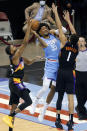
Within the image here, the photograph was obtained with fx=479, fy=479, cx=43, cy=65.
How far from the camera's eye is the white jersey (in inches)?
425

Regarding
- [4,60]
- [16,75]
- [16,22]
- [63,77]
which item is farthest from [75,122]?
[16,22]

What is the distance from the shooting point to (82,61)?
10820 millimetres

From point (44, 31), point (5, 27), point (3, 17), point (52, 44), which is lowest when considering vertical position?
point (5, 27)

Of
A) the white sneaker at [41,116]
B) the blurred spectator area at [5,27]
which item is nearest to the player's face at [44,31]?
the white sneaker at [41,116]

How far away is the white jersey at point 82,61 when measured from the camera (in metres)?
10.8

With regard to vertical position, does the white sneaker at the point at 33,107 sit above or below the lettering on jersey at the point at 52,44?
below

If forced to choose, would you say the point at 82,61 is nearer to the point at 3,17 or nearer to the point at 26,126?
the point at 26,126

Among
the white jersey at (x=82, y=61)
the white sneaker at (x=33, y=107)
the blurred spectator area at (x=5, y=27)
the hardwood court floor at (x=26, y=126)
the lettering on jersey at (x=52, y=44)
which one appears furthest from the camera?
the blurred spectator area at (x=5, y=27)

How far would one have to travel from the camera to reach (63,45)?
10.2m

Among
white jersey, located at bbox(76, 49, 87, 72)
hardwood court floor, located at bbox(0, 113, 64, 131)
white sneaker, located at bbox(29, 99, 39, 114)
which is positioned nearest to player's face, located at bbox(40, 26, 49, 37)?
white jersey, located at bbox(76, 49, 87, 72)

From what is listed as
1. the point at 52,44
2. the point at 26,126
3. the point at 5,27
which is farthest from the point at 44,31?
the point at 5,27

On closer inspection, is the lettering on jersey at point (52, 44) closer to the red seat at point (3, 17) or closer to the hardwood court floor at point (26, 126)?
the hardwood court floor at point (26, 126)

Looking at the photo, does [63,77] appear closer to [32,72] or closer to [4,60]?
[32,72]

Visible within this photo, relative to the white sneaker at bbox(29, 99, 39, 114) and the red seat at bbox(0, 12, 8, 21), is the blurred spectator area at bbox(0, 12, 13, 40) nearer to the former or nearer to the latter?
the red seat at bbox(0, 12, 8, 21)
